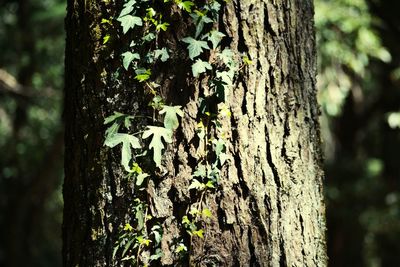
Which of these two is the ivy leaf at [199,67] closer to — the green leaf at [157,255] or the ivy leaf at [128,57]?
the ivy leaf at [128,57]

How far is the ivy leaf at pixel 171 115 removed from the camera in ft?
5.72

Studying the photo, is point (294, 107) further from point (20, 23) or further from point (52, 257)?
point (52, 257)

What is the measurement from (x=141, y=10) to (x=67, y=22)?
42cm

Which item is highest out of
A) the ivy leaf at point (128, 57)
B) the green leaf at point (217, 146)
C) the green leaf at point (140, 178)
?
the ivy leaf at point (128, 57)

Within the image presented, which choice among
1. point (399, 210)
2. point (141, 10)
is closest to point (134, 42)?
point (141, 10)

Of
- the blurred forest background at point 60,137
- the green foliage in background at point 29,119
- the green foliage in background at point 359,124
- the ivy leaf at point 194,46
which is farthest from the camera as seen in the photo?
the green foliage in background at point 29,119

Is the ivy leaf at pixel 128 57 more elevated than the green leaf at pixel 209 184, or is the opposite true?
the ivy leaf at pixel 128 57

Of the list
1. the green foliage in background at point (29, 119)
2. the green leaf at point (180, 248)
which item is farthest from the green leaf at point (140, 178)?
the green foliage in background at point (29, 119)

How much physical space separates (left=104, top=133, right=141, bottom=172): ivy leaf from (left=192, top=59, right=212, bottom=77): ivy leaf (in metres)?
0.33

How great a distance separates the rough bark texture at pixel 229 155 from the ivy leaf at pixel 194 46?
0.14 ft

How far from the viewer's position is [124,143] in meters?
1.75

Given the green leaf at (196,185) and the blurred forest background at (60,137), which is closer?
the green leaf at (196,185)

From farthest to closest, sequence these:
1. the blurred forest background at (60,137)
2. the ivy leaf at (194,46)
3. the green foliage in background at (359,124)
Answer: the blurred forest background at (60,137)
the green foliage in background at (359,124)
the ivy leaf at (194,46)

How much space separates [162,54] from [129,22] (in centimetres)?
16
